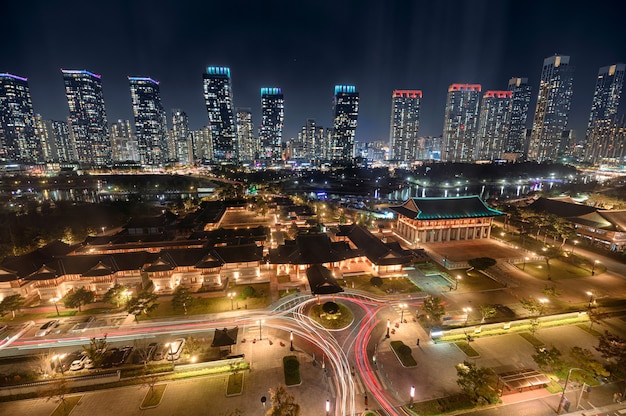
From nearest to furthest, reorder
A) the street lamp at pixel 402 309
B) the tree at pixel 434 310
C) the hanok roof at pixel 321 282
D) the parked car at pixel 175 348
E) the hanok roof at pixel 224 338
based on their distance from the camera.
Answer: the parked car at pixel 175 348
the hanok roof at pixel 224 338
the tree at pixel 434 310
the street lamp at pixel 402 309
the hanok roof at pixel 321 282

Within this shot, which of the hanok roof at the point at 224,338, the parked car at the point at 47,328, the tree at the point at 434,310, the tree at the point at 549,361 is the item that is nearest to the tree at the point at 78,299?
the parked car at the point at 47,328

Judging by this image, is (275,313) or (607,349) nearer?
(607,349)

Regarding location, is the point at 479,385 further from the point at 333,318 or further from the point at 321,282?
the point at 321,282

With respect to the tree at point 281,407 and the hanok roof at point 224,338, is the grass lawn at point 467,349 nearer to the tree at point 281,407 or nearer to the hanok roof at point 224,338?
the tree at point 281,407

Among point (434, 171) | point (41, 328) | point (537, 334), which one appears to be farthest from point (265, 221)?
point (434, 171)

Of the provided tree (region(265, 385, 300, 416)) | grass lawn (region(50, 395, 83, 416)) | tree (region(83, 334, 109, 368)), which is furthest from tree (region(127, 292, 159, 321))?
tree (region(265, 385, 300, 416))

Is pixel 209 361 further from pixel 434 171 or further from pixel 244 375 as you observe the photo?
pixel 434 171
